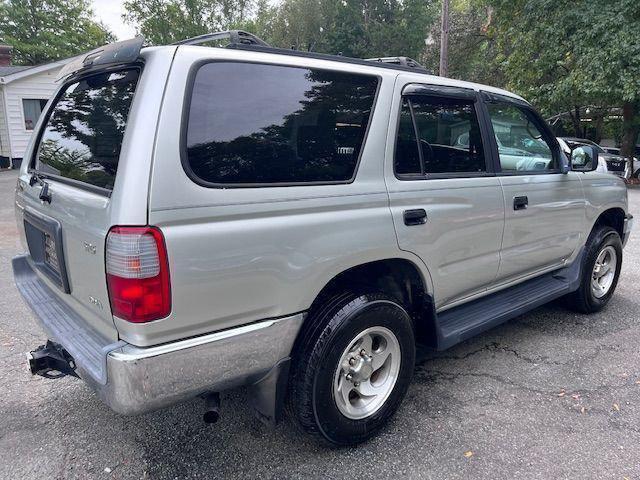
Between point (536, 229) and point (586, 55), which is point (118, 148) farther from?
point (586, 55)

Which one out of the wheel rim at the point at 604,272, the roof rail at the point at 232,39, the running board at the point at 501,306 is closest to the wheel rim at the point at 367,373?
the running board at the point at 501,306

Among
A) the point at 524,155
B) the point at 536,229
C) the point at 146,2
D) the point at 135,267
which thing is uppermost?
the point at 146,2

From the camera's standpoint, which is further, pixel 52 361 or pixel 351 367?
pixel 351 367

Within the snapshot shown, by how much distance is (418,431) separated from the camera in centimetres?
285


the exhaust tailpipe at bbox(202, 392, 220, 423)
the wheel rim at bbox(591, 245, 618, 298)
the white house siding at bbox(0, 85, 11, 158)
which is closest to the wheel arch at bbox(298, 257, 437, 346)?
the exhaust tailpipe at bbox(202, 392, 220, 423)

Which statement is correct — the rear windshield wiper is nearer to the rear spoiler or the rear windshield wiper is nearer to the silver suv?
the silver suv

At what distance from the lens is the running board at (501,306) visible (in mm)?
3131

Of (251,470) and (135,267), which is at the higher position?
(135,267)

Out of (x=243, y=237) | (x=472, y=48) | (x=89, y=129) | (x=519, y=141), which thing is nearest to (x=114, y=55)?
(x=89, y=129)

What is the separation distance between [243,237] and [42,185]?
1349mm

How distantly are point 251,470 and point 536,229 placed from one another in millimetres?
2600

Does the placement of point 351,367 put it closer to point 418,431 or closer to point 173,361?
point 418,431

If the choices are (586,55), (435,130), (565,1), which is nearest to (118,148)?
(435,130)

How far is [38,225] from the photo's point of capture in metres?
2.70
